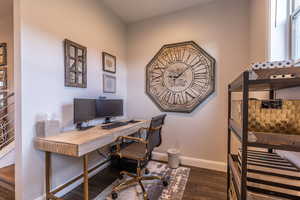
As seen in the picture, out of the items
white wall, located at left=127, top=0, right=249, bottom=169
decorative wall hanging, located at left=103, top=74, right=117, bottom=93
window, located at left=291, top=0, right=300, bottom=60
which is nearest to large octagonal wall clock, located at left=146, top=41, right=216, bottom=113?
white wall, located at left=127, top=0, right=249, bottom=169

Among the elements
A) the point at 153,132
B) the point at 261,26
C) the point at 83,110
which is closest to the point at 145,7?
the point at 261,26

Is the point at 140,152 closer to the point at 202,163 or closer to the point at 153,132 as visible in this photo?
the point at 153,132

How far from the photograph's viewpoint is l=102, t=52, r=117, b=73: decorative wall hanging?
2512mm

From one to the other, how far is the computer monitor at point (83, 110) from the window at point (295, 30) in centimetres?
237

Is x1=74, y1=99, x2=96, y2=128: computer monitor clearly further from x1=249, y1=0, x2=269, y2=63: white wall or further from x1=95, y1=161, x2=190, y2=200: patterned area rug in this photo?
x1=249, y1=0, x2=269, y2=63: white wall

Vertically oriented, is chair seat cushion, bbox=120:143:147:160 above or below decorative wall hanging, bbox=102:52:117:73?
below

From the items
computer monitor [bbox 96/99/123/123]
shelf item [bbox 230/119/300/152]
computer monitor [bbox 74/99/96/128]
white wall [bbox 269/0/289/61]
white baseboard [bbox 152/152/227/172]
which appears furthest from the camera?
white baseboard [bbox 152/152/227/172]

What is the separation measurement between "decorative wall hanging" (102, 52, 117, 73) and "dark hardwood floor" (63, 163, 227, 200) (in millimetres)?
1804

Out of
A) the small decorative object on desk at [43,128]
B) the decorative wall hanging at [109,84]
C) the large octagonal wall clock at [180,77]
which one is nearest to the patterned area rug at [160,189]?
the small decorative object on desk at [43,128]

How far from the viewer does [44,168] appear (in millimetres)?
1608

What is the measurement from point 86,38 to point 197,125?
2379 millimetres

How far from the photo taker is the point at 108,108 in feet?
7.84

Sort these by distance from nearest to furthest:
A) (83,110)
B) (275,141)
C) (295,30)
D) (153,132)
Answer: (275,141) < (295,30) < (153,132) < (83,110)

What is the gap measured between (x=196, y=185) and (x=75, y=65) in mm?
2446
